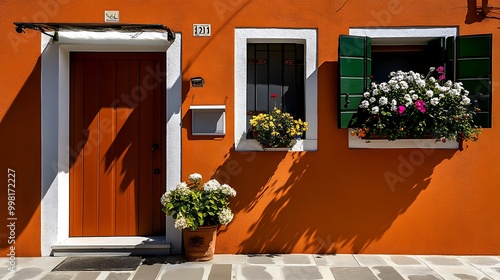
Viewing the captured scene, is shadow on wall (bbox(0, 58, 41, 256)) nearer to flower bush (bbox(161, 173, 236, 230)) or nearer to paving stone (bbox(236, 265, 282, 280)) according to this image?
flower bush (bbox(161, 173, 236, 230))

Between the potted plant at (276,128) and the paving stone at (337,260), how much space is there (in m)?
1.47

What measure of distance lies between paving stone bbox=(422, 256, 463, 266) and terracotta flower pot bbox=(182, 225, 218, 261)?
107 inches

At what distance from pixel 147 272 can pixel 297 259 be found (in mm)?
1816

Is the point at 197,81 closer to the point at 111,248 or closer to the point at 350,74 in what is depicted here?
the point at 350,74

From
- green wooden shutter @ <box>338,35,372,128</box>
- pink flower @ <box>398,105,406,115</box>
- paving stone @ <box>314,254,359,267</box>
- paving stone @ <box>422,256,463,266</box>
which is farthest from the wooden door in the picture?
paving stone @ <box>422,256,463,266</box>

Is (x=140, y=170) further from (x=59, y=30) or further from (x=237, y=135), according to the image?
(x=59, y=30)

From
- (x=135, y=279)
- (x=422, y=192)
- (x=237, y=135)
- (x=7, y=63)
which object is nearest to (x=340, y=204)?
(x=422, y=192)

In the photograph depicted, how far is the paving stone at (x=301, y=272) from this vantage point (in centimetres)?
438

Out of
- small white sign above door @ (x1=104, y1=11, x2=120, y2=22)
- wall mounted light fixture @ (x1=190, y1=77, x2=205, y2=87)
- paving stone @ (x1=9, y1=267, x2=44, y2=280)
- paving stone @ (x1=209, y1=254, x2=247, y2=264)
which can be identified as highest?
small white sign above door @ (x1=104, y1=11, x2=120, y2=22)

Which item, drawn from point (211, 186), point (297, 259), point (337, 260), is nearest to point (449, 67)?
point (337, 260)

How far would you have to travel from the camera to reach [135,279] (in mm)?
4324

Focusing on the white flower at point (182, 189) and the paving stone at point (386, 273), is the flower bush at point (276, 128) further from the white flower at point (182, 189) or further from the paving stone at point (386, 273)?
the paving stone at point (386, 273)

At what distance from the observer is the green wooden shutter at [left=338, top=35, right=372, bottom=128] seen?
16.3ft

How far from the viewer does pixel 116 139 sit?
537 centimetres
